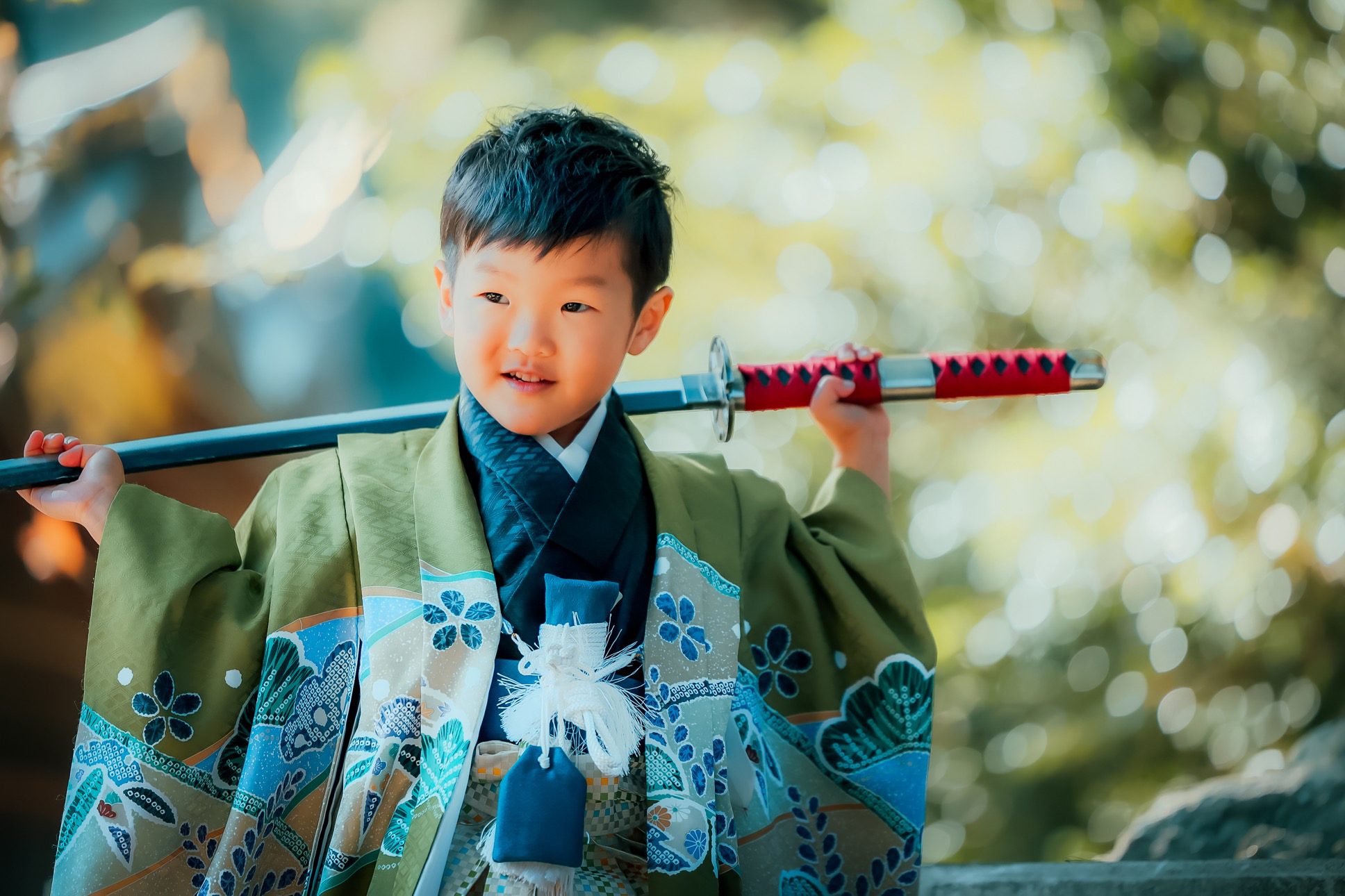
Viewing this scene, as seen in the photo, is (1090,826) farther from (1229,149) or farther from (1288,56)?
(1288,56)

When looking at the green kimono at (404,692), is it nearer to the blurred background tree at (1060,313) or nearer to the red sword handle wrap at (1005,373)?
the red sword handle wrap at (1005,373)

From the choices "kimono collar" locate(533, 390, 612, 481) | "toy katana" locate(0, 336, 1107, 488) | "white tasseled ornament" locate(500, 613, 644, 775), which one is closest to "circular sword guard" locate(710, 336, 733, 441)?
"toy katana" locate(0, 336, 1107, 488)

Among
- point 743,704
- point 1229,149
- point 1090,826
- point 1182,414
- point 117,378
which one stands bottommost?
point 1090,826

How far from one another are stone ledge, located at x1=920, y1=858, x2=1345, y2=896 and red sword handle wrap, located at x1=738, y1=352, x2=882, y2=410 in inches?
33.1

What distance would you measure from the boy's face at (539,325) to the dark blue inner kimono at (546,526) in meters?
0.05

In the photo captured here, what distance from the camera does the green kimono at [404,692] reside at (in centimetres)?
124

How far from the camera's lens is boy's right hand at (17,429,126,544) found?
134 cm

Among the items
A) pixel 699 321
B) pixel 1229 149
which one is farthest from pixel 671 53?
pixel 1229 149

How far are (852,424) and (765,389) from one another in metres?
0.14

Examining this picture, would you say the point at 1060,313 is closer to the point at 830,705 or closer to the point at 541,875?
the point at 830,705

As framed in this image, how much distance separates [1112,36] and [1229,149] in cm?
42

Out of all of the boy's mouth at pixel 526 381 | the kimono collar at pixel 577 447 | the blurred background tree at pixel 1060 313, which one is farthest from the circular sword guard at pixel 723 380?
the blurred background tree at pixel 1060 313

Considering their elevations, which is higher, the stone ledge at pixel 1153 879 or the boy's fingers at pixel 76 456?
the boy's fingers at pixel 76 456

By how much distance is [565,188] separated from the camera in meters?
1.32
